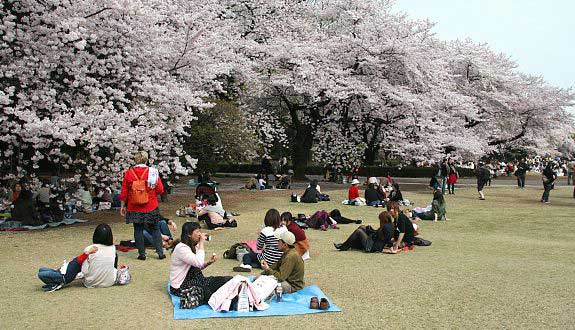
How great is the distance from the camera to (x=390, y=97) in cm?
2505

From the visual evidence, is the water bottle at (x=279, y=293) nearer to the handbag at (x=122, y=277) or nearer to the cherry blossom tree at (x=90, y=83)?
the handbag at (x=122, y=277)

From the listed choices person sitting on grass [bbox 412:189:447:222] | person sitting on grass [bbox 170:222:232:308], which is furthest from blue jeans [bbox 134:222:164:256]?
person sitting on grass [bbox 412:189:447:222]

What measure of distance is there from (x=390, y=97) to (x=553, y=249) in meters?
15.3

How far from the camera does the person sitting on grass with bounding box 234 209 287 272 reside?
7840 millimetres

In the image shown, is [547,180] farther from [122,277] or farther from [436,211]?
[122,277]

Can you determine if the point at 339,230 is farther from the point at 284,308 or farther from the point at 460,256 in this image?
the point at 284,308

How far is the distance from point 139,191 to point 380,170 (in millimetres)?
27951

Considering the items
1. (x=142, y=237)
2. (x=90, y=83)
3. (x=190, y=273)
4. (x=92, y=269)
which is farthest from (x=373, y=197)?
(x=92, y=269)

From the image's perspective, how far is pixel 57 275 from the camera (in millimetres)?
6926

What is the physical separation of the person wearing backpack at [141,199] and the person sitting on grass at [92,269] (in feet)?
5.63

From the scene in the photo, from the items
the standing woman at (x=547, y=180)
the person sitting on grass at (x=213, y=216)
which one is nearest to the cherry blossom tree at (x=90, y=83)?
the person sitting on grass at (x=213, y=216)

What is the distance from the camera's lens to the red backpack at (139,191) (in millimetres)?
8812

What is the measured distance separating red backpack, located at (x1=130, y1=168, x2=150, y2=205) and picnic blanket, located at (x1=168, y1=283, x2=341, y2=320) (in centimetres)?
264

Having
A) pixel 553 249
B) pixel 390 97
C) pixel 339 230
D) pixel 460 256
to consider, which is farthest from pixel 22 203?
pixel 390 97
